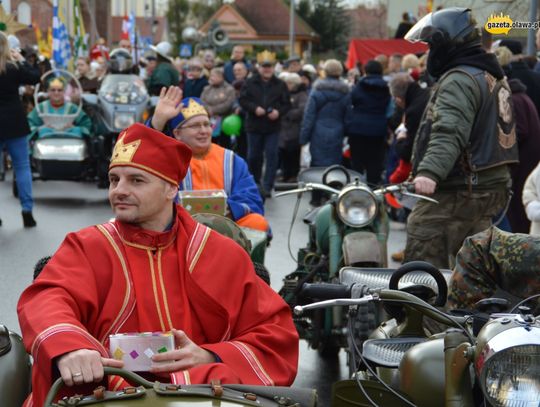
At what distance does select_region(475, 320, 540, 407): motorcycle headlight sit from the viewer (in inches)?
114

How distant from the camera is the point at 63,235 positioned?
40.8ft

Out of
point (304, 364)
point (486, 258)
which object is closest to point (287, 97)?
point (304, 364)

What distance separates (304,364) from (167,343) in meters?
3.64

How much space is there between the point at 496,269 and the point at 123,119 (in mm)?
12831

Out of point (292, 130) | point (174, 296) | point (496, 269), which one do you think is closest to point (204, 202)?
point (174, 296)

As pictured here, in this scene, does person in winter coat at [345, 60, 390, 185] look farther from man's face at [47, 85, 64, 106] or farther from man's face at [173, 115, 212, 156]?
man's face at [173, 115, 212, 156]

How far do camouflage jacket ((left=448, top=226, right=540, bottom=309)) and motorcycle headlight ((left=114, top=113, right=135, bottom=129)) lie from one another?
12.6 m

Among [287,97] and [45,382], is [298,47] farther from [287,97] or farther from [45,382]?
[45,382]

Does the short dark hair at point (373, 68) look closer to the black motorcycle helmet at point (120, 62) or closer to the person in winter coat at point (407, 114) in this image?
the person in winter coat at point (407, 114)

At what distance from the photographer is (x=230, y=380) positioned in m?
3.93

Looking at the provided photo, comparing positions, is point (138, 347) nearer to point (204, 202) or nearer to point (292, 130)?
point (204, 202)

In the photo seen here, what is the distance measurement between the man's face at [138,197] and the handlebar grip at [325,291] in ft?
2.48

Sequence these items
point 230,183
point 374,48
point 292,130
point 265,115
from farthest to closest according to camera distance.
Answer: point 374,48, point 292,130, point 265,115, point 230,183

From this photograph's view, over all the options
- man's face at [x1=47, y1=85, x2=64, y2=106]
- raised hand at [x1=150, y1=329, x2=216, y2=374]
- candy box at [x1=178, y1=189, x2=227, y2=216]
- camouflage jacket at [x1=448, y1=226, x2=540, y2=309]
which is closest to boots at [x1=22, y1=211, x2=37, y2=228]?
man's face at [x1=47, y1=85, x2=64, y2=106]
